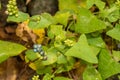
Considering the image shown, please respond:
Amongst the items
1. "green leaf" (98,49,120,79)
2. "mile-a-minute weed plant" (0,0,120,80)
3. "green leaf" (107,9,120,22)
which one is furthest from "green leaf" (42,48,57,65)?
"green leaf" (107,9,120,22)

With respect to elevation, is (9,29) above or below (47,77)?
above

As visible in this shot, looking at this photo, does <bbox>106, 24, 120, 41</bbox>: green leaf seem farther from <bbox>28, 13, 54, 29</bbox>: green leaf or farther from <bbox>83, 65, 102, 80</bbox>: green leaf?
<bbox>28, 13, 54, 29</bbox>: green leaf

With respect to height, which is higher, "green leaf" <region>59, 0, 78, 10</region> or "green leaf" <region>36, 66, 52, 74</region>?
"green leaf" <region>59, 0, 78, 10</region>

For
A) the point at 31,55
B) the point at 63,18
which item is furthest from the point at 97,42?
the point at 31,55

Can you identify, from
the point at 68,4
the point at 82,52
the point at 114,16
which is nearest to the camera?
the point at 82,52

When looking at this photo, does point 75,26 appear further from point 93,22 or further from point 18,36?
point 18,36

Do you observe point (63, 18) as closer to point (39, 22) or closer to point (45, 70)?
point (39, 22)
